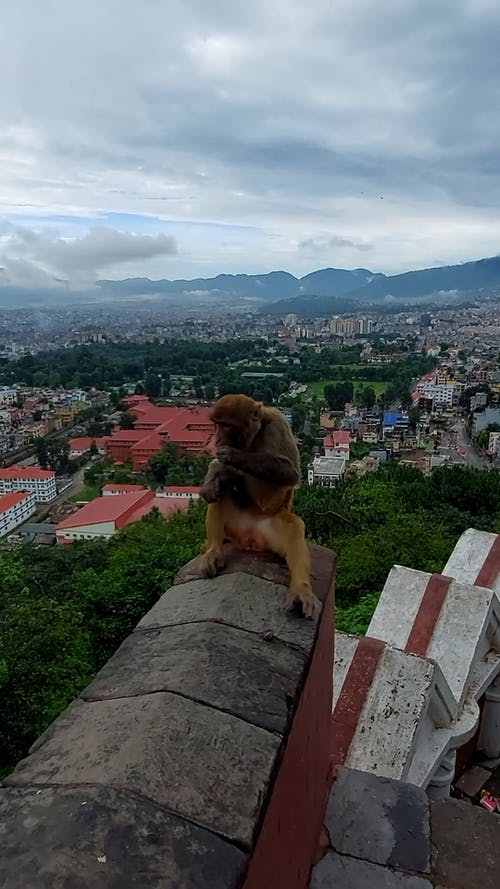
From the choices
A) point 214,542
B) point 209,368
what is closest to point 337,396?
point 209,368

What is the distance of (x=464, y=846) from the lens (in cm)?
179

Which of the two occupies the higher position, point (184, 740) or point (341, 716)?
point (184, 740)

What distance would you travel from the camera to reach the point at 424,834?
5.91ft

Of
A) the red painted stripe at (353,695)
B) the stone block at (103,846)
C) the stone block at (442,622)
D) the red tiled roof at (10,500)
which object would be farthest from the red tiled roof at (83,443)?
the stone block at (103,846)

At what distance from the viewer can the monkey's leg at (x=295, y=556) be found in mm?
1953

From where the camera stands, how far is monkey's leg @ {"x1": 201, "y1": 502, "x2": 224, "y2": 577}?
87.0 inches

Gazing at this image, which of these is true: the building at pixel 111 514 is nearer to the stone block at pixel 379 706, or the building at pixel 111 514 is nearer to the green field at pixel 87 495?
the green field at pixel 87 495

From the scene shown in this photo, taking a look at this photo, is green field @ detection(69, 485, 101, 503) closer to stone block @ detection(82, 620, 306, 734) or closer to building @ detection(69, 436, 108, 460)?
building @ detection(69, 436, 108, 460)

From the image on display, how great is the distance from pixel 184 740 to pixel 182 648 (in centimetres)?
36

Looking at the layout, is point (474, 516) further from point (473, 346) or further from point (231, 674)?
point (473, 346)

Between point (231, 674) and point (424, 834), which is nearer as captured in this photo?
point (231, 674)

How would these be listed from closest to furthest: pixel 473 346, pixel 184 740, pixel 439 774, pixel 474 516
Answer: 1. pixel 184 740
2. pixel 439 774
3. pixel 474 516
4. pixel 473 346

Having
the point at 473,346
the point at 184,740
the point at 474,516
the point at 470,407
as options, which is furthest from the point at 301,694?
the point at 473,346

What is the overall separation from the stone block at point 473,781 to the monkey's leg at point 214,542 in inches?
90.4
